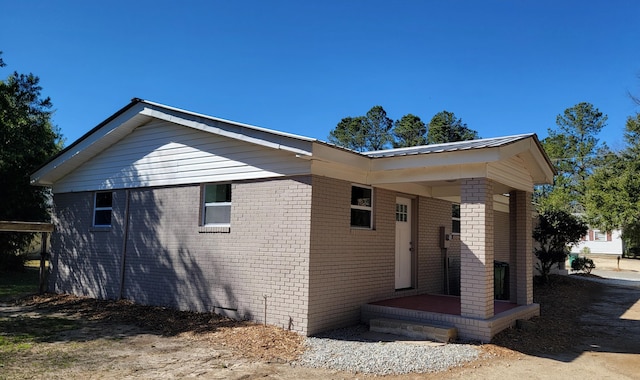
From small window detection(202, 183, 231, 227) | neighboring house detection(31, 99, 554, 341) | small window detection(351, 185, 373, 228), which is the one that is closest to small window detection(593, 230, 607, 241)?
neighboring house detection(31, 99, 554, 341)

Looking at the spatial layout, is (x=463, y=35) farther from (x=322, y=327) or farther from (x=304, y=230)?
(x=322, y=327)

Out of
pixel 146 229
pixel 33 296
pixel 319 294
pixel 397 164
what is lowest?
pixel 33 296

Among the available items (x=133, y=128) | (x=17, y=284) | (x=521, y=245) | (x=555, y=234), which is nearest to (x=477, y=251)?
(x=521, y=245)

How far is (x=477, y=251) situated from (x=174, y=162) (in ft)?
23.0

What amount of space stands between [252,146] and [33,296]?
854 centimetres

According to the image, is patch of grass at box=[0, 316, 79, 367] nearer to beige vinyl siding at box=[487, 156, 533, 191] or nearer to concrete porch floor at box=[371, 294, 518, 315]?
concrete porch floor at box=[371, 294, 518, 315]

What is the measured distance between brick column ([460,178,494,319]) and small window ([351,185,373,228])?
2230 mm

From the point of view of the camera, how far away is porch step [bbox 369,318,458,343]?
758cm

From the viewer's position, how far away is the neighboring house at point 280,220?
8.10m

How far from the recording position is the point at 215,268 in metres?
9.56

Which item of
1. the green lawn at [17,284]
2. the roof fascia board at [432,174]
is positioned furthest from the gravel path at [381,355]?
the green lawn at [17,284]

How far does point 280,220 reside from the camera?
863 cm

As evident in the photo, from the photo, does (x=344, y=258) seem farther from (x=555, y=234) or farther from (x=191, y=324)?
(x=555, y=234)

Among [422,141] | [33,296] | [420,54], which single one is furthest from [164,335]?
[422,141]
